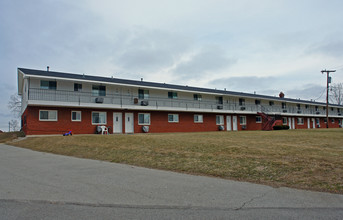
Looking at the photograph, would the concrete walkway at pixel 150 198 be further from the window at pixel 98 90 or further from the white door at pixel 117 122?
the white door at pixel 117 122

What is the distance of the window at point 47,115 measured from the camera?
2340 centimetres

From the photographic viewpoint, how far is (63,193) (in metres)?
6.29

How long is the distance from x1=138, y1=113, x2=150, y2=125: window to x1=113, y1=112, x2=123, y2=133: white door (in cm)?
230

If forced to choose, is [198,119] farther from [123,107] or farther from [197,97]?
[123,107]

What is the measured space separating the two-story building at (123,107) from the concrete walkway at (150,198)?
644 inches

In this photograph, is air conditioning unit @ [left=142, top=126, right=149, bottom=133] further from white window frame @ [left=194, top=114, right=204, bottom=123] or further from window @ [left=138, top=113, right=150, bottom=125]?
white window frame @ [left=194, top=114, right=204, bottom=123]

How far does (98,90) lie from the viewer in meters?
26.9

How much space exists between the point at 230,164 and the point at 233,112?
28.4 meters

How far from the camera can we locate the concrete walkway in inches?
190

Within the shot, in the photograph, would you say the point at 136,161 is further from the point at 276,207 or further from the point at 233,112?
the point at 233,112

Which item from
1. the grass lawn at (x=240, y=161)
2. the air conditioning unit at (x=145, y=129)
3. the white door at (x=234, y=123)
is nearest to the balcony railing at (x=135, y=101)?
the white door at (x=234, y=123)

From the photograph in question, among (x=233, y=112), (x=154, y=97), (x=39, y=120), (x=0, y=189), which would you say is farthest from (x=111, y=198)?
(x=233, y=112)

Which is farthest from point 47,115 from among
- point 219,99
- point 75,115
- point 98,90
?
point 219,99

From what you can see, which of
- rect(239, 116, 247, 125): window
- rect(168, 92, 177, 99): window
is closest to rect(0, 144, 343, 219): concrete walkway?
rect(168, 92, 177, 99): window
